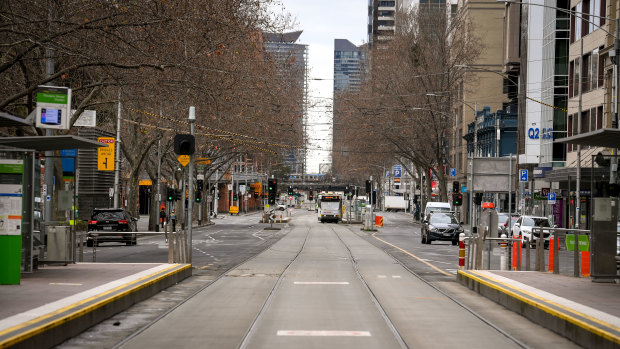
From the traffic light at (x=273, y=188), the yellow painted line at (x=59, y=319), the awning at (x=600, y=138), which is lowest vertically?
the yellow painted line at (x=59, y=319)

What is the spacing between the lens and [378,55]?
7375 centimetres

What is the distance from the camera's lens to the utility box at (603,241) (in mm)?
17438

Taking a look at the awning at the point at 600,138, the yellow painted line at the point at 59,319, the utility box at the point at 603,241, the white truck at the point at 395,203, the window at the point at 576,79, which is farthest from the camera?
the white truck at the point at 395,203

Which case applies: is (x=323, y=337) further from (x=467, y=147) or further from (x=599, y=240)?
(x=467, y=147)

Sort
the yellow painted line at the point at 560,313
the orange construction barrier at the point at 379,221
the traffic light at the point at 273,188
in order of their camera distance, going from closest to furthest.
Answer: the yellow painted line at the point at 560,313
the orange construction barrier at the point at 379,221
the traffic light at the point at 273,188

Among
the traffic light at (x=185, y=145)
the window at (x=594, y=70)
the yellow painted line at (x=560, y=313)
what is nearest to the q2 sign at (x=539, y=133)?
the window at (x=594, y=70)

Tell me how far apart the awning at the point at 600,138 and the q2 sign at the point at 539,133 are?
41.0 meters

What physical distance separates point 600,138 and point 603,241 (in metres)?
2.51

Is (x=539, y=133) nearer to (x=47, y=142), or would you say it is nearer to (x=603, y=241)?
(x=603, y=241)

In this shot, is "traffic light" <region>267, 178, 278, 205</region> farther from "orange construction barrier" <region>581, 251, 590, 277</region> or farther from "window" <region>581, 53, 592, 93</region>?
"orange construction barrier" <region>581, 251, 590, 277</region>

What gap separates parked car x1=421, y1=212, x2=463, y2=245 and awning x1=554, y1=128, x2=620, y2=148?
89.5 feet

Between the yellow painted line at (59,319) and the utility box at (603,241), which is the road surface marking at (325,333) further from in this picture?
the utility box at (603,241)

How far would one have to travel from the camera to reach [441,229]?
147 feet

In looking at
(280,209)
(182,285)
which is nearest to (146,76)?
(182,285)
